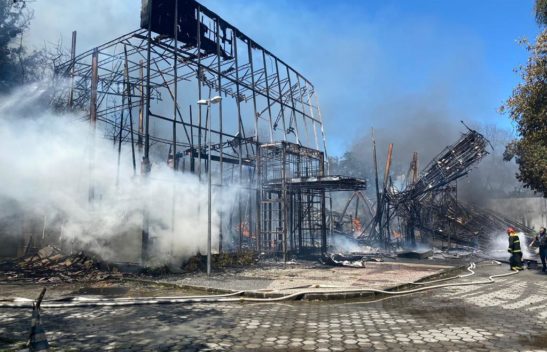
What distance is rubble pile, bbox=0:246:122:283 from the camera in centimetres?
1106

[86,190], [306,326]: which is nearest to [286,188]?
[86,190]

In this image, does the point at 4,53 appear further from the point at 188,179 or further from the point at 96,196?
the point at 188,179

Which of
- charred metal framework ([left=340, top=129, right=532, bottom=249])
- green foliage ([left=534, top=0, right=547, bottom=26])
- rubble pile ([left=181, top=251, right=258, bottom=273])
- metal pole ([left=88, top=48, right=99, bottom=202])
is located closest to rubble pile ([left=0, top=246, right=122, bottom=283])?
metal pole ([left=88, top=48, right=99, bottom=202])

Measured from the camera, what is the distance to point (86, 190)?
1304 centimetres

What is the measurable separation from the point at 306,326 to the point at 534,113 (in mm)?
11702

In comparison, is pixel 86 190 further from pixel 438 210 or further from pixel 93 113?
pixel 438 210

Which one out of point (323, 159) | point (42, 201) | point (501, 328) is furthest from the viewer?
point (323, 159)

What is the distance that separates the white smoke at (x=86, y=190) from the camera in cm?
1147

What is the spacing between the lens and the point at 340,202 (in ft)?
152

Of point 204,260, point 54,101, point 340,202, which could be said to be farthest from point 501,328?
point 340,202

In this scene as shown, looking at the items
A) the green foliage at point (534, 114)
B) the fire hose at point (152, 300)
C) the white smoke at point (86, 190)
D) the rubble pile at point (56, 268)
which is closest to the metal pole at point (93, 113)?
the white smoke at point (86, 190)

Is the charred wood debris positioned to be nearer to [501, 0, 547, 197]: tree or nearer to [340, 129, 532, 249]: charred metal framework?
[340, 129, 532, 249]: charred metal framework

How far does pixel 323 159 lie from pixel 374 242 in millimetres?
Answer: 8228

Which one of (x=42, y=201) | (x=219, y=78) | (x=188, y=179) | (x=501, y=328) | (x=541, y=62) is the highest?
(x=219, y=78)
